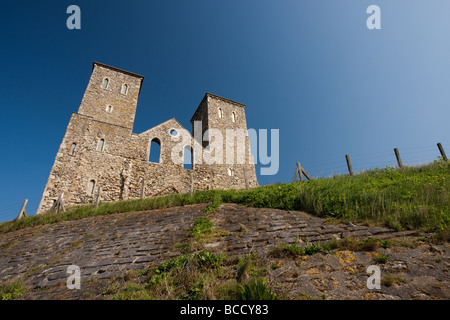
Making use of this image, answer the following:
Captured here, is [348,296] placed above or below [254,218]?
below

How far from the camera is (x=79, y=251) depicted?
641cm

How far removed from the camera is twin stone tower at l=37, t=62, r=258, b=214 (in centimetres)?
1554

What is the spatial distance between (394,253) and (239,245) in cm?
314

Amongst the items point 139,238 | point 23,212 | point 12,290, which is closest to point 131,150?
point 23,212

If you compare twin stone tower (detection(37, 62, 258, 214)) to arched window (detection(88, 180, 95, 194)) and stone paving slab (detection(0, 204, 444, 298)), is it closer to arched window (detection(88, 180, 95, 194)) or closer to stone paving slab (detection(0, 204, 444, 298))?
arched window (detection(88, 180, 95, 194))

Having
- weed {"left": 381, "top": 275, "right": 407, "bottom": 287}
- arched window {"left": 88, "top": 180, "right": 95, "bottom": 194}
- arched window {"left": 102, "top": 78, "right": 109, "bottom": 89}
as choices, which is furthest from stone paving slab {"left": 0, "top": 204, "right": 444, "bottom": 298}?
arched window {"left": 102, "top": 78, "right": 109, "bottom": 89}

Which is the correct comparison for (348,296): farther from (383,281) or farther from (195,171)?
(195,171)

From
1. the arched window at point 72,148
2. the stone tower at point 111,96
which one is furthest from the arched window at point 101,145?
the stone tower at point 111,96

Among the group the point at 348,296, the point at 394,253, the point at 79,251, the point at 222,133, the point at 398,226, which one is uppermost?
the point at 222,133

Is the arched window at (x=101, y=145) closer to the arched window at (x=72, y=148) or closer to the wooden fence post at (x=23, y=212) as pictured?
the arched window at (x=72, y=148)

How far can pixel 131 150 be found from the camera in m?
18.9

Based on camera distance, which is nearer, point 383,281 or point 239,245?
point 383,281

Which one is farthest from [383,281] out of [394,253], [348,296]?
[394,253]

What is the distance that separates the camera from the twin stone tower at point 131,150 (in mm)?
15539
